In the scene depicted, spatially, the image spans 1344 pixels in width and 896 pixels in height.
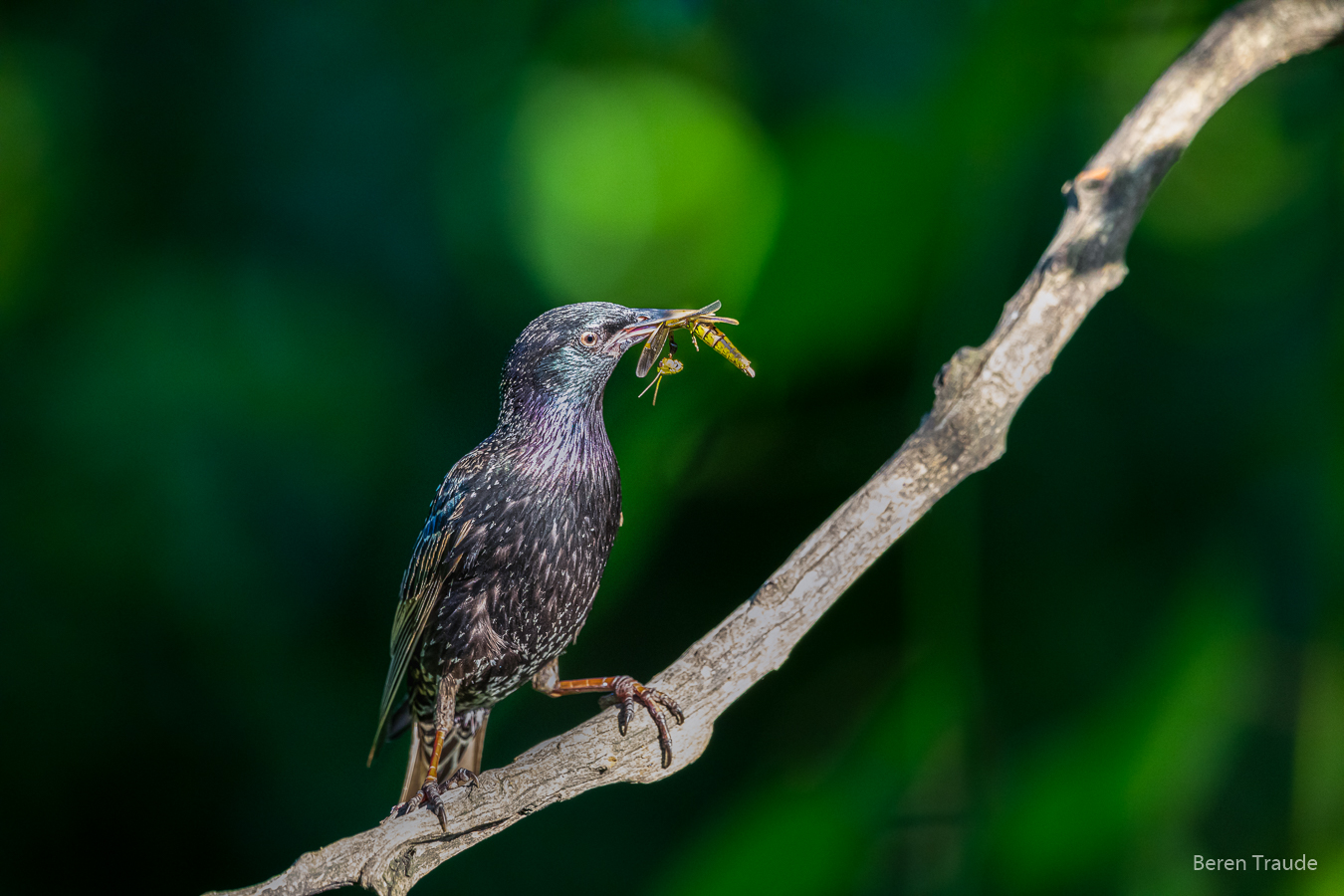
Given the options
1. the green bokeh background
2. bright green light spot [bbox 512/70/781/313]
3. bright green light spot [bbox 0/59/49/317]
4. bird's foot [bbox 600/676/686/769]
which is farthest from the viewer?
bright green light spot [bbox 0/59/49/317]

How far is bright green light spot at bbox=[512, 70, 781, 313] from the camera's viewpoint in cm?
179

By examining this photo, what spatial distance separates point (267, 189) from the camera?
258 cm

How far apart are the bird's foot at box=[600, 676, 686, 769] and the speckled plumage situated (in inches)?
6.1

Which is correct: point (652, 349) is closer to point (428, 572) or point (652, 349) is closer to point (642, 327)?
point (642, 327)

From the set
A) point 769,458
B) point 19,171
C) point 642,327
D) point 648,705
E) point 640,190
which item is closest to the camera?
point 642,327

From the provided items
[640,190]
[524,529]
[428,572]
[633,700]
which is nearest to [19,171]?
[640,190]

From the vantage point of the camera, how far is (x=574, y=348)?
4.00 feet

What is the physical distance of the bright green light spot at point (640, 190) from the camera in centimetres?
179

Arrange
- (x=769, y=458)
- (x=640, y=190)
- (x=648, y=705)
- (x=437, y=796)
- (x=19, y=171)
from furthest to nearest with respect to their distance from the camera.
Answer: (x=19, y=171), (x=769, y=458), (x=640, y=190), (x=648, y=705), (x=437, y=796)

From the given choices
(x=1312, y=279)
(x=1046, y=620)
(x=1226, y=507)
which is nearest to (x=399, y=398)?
(x=1046, y=620)

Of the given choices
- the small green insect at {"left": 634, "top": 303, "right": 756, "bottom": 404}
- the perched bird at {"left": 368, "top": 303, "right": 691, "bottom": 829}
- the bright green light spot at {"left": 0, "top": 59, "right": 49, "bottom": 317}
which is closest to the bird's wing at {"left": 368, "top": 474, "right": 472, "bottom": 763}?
the perched bird at {"left": 368, "top": 303, "right": 691, "bottom": 829}

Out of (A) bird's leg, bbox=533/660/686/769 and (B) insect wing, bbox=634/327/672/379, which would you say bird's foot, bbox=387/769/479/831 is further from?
(B) insect wing, bbox=634/327/672/379

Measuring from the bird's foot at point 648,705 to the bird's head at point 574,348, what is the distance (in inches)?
18.2

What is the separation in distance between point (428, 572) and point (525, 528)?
179mm
